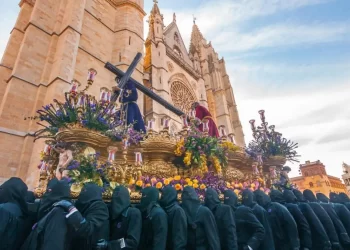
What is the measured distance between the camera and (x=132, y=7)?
16.4 metres

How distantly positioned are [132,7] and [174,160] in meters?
15.2

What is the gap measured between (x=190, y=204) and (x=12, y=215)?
2.28 meters

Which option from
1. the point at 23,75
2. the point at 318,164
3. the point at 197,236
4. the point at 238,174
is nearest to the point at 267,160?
the point at 238,174

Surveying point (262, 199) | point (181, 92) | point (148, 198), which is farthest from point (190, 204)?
point (181, 92)

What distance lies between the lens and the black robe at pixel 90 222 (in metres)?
2.18

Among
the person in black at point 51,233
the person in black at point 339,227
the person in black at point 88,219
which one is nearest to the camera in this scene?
the person in black at point 51,233

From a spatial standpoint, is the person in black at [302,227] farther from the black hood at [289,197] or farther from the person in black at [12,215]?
the person in black at [12,215]

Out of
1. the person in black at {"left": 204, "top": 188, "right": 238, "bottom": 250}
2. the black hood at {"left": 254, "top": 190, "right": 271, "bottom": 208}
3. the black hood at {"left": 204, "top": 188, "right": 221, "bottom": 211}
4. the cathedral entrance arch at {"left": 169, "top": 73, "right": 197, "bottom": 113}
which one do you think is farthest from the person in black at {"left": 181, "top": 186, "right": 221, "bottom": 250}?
the cathedral entrance arch at {"left": 169, "top": 73, "right": 197, "bottom": 113}

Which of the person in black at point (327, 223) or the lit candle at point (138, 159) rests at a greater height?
the lit candle at point (138, 159)

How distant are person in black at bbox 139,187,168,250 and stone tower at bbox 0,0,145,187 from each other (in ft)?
22.3

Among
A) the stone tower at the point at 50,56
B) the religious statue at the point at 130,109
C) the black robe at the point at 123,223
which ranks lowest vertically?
the black robe at the point at 123,223

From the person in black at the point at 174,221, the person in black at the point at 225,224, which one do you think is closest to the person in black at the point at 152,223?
the person in black at the point at 174,221

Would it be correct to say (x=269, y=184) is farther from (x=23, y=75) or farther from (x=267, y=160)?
(x=23, y=75)

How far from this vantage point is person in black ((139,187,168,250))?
2736 millimetres
